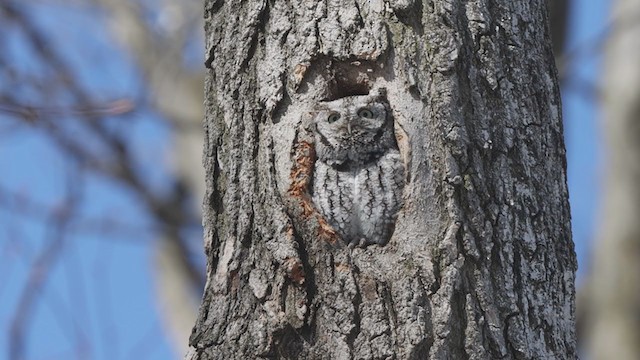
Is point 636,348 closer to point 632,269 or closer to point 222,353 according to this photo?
point 632,269

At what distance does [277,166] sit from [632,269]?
4539 millimetres

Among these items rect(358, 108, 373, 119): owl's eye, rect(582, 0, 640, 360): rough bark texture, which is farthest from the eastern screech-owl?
rect(582, 0, 640, 360): rough bark texture

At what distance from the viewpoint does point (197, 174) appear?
8.11 m

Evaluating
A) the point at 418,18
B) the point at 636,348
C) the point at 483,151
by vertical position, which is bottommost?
the point at 636,348

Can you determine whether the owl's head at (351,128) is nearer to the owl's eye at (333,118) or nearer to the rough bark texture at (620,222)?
the owl's eye at (333,118)

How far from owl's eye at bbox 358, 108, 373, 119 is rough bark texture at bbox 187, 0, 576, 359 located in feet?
0.41

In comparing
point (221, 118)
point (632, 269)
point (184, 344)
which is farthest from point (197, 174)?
point (221, 118)

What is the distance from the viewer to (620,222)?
6945 millimetres

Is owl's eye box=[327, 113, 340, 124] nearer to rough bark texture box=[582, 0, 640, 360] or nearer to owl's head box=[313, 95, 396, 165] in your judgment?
owl's head box=[313, 95, 396, 165]

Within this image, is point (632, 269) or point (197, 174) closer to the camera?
point (632, 269)

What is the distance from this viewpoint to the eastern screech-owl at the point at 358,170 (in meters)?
2.89

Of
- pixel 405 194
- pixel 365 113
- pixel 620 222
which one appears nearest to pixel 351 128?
pixel 365 113

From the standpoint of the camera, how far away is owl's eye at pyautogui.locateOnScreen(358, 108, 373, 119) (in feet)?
9.94

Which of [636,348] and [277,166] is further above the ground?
[277,166]
